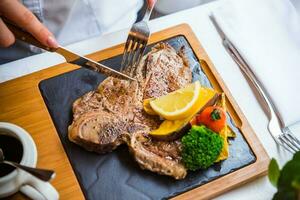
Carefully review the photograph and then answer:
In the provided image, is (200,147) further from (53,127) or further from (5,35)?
(5,35)

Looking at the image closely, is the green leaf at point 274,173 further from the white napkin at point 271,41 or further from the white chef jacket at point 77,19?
the white chef jacket at point 77,19

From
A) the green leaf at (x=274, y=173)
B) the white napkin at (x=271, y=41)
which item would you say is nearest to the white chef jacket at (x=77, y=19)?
the white napkin at (x=271, y=41)

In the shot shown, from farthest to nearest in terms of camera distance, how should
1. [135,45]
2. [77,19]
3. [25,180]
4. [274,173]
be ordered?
[77,19]
[135,45]
[25,180]
[274,173]

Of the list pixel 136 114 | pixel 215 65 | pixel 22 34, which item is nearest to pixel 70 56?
pixel 22 34

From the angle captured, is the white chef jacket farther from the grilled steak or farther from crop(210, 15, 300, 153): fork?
crop(210, 15, 300, 153): fork

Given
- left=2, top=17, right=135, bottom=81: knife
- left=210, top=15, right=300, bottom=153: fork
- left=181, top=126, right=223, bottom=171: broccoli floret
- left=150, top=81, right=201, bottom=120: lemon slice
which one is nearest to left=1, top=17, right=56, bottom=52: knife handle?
left=2, top=17, right=135, bottom=81: knife

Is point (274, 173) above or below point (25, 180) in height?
above

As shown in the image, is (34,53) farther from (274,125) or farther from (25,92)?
(274,125)
